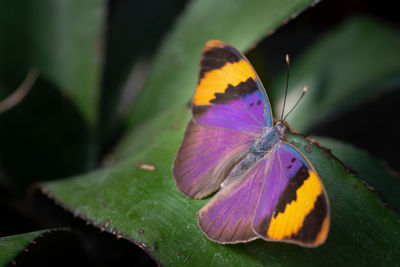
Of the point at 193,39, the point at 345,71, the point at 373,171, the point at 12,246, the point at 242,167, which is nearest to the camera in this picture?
the point at 12,246

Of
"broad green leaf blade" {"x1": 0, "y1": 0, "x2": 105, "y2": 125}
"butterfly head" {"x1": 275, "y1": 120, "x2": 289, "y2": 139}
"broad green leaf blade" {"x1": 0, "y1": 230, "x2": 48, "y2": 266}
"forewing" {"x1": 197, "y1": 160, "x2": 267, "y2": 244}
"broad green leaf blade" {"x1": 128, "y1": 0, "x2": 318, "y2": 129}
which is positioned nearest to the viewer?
"broad green leaf blade" {"x1": 0, "y1": 230, "x2": 48, "y2": 266}

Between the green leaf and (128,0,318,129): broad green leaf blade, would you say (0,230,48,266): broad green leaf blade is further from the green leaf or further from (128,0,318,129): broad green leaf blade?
the green leaf

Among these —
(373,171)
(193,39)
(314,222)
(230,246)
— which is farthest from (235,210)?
(193,39)

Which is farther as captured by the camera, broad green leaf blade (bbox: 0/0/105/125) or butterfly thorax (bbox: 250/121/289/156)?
broad green leaf blade (bbox: 0/0/105/125)

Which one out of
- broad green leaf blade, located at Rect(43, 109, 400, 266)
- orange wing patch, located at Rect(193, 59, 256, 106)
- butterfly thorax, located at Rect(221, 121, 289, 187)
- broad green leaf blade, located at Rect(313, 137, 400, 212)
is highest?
orange wing patch, located at Rect(193, 59, 256, 106)

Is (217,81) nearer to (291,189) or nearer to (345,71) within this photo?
→ (291,189)

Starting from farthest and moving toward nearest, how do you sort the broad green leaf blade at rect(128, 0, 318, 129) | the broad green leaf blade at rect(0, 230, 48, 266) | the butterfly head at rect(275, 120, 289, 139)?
the broad green leaf blade at rect(128, 0, 318, 129), the butterfly head at rect(275, 120, 289, 139), the broad green leaf blade at rect(0, 230, 48, 266)

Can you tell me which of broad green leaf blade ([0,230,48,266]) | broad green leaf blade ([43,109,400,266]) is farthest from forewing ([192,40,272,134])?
broad green leaf blade ([0,230,48,266])
